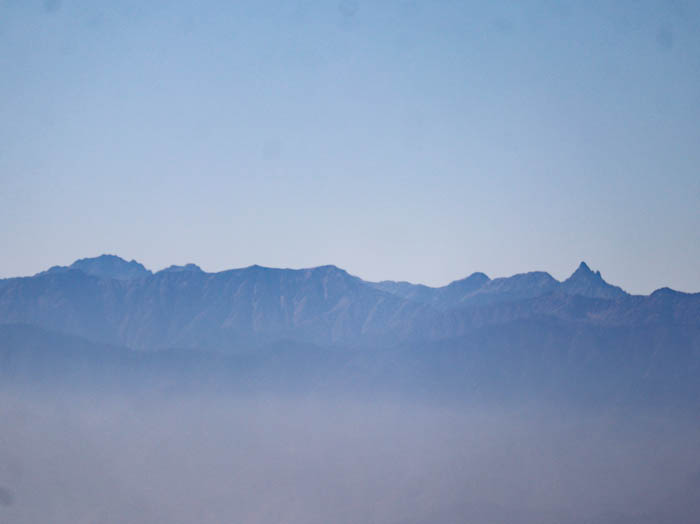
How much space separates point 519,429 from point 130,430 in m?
87.7

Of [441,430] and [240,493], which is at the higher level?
[441,430]

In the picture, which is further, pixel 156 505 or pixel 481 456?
pixel 481 456

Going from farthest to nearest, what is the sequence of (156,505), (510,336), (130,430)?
(510,336)
(130,430)
(156,505)

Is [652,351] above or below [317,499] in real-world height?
above

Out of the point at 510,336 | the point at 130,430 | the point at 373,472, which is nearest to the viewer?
the point at 373,472

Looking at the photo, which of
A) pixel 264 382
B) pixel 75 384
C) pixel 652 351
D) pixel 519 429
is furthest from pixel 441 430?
pixel 75 384

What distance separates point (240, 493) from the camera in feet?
474

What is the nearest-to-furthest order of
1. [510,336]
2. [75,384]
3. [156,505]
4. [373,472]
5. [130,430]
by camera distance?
[156,505], [373,472], [130,430], [75,384], [510,336]

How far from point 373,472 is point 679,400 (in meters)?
76.7

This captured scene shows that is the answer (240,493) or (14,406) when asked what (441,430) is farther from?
(14,406)

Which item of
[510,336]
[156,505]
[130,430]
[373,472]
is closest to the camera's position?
[156,505]

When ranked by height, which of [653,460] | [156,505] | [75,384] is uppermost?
[75,384]

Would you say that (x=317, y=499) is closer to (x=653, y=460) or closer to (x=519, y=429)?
(x=519, y=429)

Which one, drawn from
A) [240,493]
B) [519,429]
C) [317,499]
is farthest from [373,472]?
[519,429]
